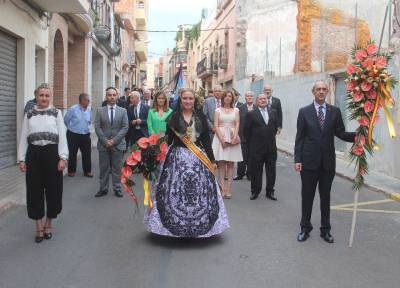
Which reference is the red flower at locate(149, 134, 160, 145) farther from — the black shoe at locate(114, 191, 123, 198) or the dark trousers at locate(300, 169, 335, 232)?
the black shoe at locate(114, 191, 123, 198)

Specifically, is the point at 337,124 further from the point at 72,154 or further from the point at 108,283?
the point at 72,154

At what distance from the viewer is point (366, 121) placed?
5969 mm

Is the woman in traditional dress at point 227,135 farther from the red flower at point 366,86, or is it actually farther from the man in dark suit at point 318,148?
the red flower at point 366,86

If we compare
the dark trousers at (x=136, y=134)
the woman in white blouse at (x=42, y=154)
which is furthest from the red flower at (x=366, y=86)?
the dark trousers at (x=136, y=134)

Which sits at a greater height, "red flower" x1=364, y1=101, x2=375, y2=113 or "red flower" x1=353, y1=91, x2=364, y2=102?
"red flower" x1=353, y1=91, x2=364, y2=102

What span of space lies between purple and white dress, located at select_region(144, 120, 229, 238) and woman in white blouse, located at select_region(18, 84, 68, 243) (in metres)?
1.16

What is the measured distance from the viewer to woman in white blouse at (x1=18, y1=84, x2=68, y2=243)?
6.05 metres

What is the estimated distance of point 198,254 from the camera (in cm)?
566

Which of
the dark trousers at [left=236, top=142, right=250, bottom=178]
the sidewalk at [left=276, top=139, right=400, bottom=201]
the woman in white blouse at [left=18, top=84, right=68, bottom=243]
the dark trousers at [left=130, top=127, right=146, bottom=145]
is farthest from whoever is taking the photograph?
the dark trousers at [left=130, top=127, right=146, bottom=145]

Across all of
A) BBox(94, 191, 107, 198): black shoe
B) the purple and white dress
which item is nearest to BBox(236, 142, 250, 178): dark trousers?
BBox(94, 191, 107, 198): black shoe

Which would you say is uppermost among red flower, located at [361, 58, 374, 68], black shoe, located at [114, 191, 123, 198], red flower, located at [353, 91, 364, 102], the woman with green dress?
red flower, located at [361, 58, 374, 68]

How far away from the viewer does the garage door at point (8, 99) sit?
1187 centimetres

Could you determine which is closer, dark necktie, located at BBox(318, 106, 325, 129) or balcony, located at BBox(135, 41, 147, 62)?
dark necktie, located at BBox(318, 106, 325, 129)

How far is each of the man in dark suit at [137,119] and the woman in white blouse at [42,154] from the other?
18.5 feet
